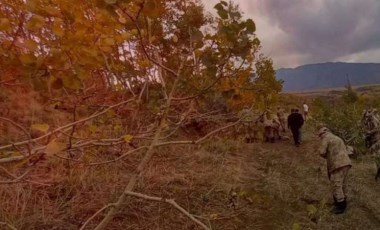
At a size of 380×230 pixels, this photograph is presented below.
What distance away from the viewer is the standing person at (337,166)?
739 cm

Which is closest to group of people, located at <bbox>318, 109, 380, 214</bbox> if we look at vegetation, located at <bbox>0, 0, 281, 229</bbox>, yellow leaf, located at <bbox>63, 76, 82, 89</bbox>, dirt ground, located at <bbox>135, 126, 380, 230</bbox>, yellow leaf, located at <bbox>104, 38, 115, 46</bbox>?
dirt ground, located at <bbox>135, 126, 380, 230</bbox>

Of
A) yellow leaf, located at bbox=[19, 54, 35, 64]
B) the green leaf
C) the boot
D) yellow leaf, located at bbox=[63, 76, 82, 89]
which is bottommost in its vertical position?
the boot

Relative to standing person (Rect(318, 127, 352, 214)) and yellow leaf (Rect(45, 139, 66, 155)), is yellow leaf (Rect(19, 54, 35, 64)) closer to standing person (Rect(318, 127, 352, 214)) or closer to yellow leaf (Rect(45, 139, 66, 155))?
yellow leaf (Rect(45, 139, 66, 155))

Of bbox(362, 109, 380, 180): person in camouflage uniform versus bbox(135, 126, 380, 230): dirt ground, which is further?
bbox(362, 109, 380, 180): person in camouflage uniform

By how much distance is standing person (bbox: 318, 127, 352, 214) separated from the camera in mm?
7391

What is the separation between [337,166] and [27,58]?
7.21 m

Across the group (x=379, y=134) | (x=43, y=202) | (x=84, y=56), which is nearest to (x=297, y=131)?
(x=379, y=134)

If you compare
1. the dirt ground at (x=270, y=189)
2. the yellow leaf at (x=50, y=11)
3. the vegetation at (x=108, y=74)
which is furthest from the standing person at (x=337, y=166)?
the yellow leaf at (x=50, y=11)

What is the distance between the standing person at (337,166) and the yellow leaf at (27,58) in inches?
283

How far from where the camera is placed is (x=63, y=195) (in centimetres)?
574

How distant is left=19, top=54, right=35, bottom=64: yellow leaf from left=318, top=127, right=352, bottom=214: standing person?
7189mm

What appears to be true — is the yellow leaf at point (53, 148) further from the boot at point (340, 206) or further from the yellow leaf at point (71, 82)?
the boot at point (340, 206)

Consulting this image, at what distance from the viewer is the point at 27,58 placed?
1.21m

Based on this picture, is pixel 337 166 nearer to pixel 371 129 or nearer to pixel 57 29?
pixel 371 129
